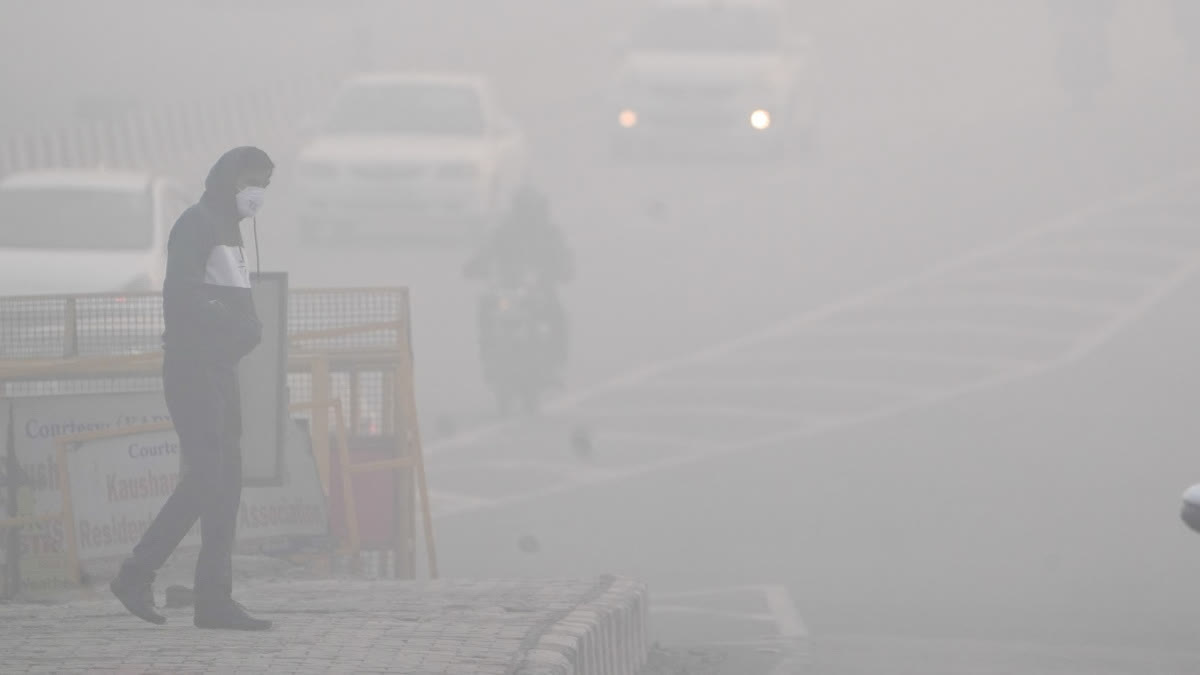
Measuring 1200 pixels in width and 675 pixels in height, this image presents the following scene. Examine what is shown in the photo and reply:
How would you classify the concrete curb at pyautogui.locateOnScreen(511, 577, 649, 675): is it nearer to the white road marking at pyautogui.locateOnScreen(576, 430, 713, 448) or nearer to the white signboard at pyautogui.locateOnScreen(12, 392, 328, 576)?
the white signboard at pyautogui.locateOnScreen(12, 392, 328, 576)

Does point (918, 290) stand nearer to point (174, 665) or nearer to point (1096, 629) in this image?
point (1096, 629)

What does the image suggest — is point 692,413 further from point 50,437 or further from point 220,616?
point 220,616

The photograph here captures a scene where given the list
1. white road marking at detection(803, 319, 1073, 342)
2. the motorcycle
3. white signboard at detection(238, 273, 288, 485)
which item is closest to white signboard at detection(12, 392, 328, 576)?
white signboard at detection(238, 273, 288, 485)

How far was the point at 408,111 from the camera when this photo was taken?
87.6 ft

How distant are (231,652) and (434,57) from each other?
40367 mm

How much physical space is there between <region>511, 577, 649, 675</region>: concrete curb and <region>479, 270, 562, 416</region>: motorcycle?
835 cm

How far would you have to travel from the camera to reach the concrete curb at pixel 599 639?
779 cm

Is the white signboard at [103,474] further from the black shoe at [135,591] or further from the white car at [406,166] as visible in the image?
the white car at [406,166]

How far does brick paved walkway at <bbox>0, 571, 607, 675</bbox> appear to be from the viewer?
754 cm

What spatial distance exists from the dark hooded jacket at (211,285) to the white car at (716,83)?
2140 centimetres

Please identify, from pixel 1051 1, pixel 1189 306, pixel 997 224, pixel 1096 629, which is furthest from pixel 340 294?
pixel 1051 1

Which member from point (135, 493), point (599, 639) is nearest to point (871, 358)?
point (135, 493)

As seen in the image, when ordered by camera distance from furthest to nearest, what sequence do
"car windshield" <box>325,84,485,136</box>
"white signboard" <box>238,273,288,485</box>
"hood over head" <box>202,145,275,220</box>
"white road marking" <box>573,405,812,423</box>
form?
"car windshield" <box>325,84,485,136</box>, "white road marking" <box>573,405,812,423</box>, "white signboard" <box>238,273,288,485</box>, "hood over head" <box>202,145,275,220</box>

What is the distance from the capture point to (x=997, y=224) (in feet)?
90.0
